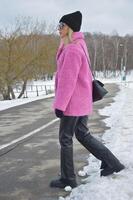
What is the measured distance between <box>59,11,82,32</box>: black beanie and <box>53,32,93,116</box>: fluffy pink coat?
8 cm

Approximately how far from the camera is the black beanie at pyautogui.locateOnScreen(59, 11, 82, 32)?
548 cm

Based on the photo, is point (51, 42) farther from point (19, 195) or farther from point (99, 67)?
point (99, 67)

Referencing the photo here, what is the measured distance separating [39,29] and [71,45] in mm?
33124

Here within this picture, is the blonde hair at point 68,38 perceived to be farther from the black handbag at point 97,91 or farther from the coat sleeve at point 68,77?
the black handbag at point 97,91

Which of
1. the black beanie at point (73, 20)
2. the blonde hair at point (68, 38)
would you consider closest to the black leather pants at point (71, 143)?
the blonde hair at point (68, 38)

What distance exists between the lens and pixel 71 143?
5.58 meters

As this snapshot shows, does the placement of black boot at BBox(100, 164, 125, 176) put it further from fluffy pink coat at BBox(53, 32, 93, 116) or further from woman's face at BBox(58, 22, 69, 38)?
woman's face at BBox(58, 22, 69, 38)

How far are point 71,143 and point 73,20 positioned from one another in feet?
4.82

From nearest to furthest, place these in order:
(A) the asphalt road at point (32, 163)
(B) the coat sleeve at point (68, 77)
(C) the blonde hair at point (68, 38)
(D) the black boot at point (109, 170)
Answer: (B) the coat sleeve at point (68, 77)
(C) the blonde hair at point (68, 38)
(A) the asphalt road at point (32, 163)
(D) the black boot at point (109, 170)

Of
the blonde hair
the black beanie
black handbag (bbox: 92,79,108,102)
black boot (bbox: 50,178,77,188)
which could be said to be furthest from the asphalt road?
the black beanie

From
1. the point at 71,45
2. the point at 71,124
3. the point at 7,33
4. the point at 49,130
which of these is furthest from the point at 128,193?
the point at 7,33

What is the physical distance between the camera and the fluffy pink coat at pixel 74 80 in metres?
5.30

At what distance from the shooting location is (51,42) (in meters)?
37.3

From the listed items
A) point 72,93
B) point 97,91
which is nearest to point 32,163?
point 97,91
